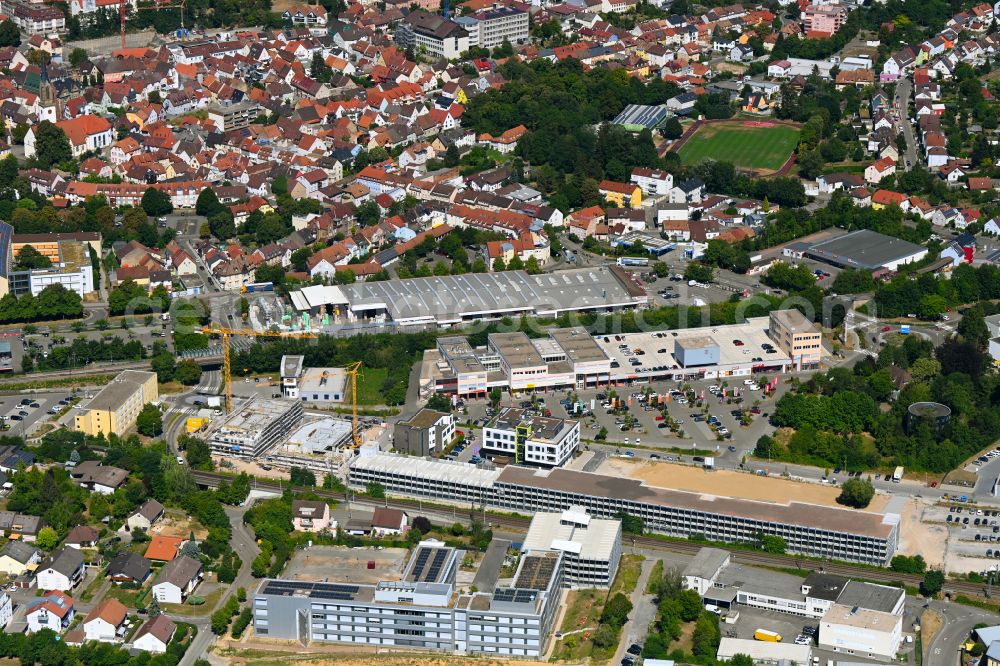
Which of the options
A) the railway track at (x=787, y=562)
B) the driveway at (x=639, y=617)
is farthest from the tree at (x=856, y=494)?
the driveway at (x=639, y=617)

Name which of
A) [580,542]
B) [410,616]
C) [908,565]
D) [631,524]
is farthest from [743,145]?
[410,616]

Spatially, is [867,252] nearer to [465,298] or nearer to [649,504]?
[465,298]

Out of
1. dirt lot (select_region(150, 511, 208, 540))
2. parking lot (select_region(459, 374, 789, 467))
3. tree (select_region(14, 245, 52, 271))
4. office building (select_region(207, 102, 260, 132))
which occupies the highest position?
office building (select_region(207, 102, 260, 132))

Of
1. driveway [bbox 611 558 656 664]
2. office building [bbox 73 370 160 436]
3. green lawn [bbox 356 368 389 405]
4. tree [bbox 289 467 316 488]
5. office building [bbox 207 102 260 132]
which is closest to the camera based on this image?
driveway [bbox 611 558 656 664]

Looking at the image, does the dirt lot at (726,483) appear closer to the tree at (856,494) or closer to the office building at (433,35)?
the tree at (856,494)

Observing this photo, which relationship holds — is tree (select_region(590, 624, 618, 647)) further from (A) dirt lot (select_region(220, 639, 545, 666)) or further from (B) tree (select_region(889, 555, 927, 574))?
(B) tree (select_region(889, 555, 927, 574))

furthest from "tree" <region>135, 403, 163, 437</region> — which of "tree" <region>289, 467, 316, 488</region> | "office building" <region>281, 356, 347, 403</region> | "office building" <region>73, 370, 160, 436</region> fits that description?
"tree" <region>289, 467, 316, 488</region>

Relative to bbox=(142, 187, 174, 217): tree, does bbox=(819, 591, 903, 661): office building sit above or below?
below
